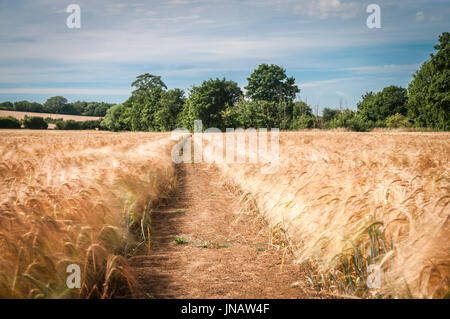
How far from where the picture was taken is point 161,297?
2.90 metres

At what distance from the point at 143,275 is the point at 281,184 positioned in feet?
9.63

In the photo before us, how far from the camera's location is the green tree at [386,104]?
76062 mm

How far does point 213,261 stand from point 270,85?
76.5 metres

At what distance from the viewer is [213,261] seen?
12.8 ft

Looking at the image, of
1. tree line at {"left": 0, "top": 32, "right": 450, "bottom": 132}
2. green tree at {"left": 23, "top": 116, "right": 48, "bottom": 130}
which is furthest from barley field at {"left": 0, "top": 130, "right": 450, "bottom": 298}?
green tree at {"left": 23, "top": 116, "right": 48, "bottom": 130}

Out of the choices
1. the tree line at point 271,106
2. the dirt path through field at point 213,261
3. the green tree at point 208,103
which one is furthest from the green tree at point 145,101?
the dirt path through field at point 213,261

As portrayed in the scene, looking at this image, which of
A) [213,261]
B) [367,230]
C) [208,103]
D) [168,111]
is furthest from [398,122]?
[367,230]

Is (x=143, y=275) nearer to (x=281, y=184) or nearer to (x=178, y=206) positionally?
(x=281, y=184)

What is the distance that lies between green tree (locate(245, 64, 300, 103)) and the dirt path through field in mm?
72737

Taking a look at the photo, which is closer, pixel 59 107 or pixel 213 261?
pixel 213 261

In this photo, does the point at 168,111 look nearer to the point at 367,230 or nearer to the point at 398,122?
the point at 398,122

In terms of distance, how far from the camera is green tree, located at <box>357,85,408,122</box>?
76062 mm

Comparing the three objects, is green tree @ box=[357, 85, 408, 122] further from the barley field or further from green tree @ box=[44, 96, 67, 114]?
green tree @ box=[44, 96, 67, 114]

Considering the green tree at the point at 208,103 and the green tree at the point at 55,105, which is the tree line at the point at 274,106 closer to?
the green tree at the point at 208,103
